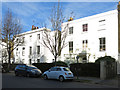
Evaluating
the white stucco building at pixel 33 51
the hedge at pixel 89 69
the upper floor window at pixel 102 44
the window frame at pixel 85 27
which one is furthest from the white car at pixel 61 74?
the white stucco building at pixel 33 51

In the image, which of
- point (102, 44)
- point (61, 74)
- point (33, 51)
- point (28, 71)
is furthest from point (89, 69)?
point (33, 51)

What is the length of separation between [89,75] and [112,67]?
2.86m

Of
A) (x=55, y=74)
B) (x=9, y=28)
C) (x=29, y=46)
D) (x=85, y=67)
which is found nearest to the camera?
(x=55, y=74)

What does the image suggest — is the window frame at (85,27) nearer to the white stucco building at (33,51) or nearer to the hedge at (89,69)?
the hedge at (89,69)

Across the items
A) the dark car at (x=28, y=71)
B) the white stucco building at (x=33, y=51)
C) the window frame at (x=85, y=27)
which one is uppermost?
the window frame at (x=85, y=27)

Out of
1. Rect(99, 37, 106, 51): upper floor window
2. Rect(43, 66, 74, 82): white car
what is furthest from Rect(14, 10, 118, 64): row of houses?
Rect(43, 66, 74, 82): white car

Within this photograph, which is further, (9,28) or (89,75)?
(9,28)

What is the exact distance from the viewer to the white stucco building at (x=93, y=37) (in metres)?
21.2

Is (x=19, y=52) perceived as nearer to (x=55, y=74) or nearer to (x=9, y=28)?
(x=9, y=28)

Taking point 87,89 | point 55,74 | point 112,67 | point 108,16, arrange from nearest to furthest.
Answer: point 87,89 < point 55,74 < point 112,67 < point 108,16

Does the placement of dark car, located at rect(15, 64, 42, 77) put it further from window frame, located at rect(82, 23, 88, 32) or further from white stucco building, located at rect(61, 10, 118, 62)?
window frame, located at rect(82, 23, 88, 32)

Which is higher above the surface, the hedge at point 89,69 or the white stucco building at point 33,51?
the white stucco building at point 33,51

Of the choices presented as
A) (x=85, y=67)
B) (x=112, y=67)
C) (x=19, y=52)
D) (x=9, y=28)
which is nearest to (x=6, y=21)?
(x=9, y=28)

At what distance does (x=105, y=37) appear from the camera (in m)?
22.0
